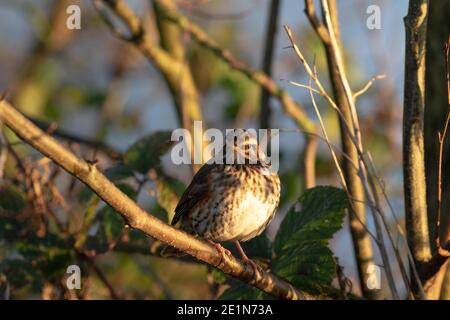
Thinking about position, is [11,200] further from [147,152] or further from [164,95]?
[164,95]

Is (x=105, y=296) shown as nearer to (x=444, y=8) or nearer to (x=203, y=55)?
(x=444, y=8)

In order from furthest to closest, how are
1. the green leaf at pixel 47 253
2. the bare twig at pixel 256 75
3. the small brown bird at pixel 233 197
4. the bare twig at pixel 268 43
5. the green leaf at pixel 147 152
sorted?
the bare twig at pixel 268 43, the bare twig at pixel 256 75, the green leaf at pixel 47 253, the green leaf at pixel 147 152, the small brown bird at pixel 233 197

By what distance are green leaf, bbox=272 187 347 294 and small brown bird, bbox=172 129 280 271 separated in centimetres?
15

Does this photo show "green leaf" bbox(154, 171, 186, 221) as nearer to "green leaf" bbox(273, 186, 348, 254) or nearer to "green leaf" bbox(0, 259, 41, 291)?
"green leaf" bbox(273, 186, 348, 254)

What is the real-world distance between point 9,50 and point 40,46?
1381 mm

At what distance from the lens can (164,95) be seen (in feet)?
26.4

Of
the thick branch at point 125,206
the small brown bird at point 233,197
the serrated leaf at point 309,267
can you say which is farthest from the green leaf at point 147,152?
the thick branch at point 125,206

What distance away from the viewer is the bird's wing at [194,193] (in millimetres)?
3664

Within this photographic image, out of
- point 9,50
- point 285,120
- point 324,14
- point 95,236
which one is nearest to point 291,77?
point 285,120

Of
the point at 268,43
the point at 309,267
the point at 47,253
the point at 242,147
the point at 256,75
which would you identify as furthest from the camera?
the point at 268,43

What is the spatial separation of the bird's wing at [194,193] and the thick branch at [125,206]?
0.74 meters

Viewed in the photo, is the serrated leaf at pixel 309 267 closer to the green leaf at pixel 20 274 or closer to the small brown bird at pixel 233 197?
the small brown bird at pixel 233 197

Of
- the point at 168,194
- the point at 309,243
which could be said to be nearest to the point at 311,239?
the point at 309,243

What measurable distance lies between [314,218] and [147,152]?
0.91m
